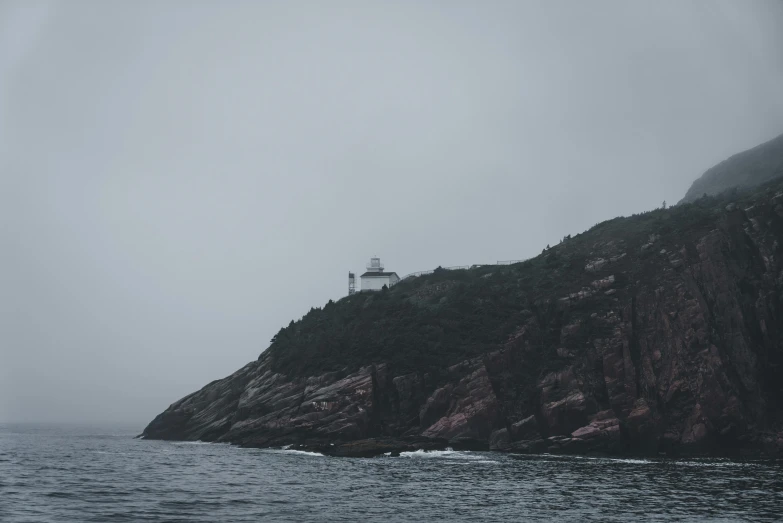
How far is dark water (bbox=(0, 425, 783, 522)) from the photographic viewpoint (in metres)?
37.7

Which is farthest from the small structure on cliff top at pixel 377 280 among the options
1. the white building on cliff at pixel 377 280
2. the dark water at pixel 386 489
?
the dark water at pixel 386 489

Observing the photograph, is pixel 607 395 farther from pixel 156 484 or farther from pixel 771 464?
pixel 156 484

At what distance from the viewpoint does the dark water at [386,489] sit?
1485 inches

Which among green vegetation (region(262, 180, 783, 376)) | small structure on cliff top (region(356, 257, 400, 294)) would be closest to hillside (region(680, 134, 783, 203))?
green vegetation (region(262, 180, 783, 376))

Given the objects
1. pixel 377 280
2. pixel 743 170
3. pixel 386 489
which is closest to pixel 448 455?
pixel 386 489

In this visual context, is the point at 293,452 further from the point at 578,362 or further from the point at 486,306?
the point at 578,362

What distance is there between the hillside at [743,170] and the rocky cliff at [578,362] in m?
37.9

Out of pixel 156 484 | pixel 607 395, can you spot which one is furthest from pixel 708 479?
pixel 156 484

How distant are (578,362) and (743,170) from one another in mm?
91878

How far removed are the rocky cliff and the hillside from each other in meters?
37.9

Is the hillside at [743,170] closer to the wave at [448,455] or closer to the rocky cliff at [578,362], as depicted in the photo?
the rocky cliff at [578,362]

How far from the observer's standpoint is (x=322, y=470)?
59594mm

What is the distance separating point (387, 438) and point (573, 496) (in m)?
41.4

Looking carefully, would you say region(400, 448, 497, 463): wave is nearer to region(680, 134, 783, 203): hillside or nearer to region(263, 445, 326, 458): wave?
region(263, 445, 326, 458): wave
